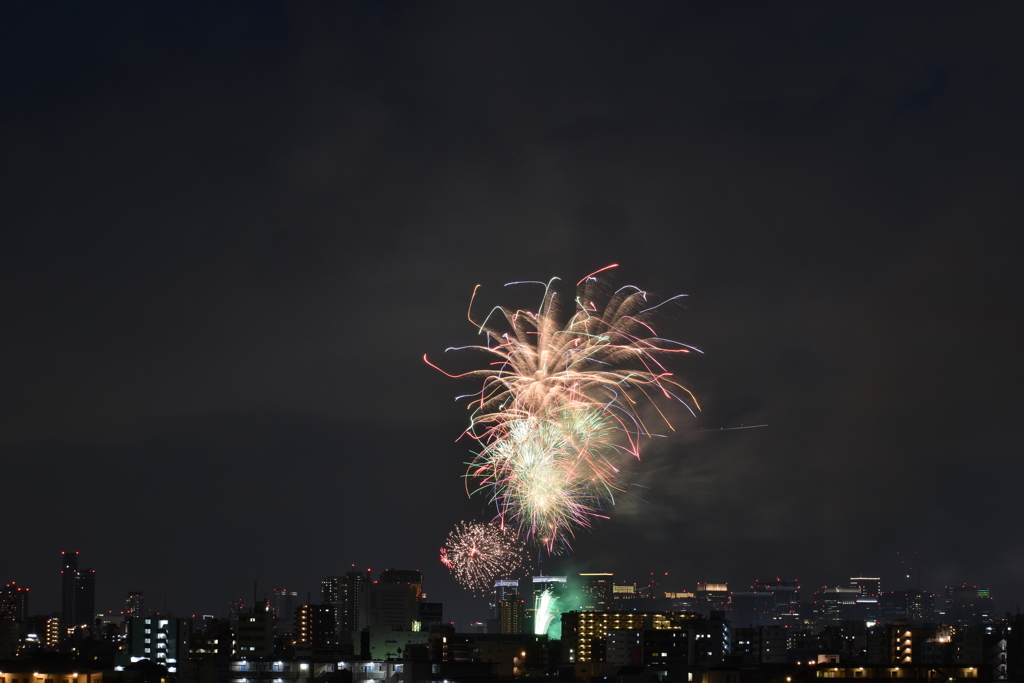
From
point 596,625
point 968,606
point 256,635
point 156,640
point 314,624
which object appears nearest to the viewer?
point 256,635

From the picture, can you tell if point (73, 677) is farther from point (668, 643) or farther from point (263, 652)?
point (668, 643)

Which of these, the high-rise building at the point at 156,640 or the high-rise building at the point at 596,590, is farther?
the high-rise building at the point at 596,590

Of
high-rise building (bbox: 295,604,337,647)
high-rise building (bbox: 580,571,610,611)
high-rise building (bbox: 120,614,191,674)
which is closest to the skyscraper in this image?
high-rise building (bbox: 580,571,610,611)

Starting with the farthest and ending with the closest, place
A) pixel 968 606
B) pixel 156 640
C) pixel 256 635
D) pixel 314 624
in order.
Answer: pixel 968 606, pixel 314 624, pixel 156 640, pixel 256 635

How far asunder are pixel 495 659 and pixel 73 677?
27.7m

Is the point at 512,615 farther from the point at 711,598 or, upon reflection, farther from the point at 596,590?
the point at 711,598

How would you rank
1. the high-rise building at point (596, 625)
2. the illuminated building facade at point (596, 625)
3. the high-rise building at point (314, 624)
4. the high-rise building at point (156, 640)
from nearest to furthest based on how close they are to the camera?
the high-rise building at point (156, 640) < the high-rise building at point (596, 625) < the illuminated building facade at point (596, 625) < the high-rise building at point (314, 624)

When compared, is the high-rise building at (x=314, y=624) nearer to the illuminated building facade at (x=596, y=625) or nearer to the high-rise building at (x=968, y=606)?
the illuminated building facade at (x=596, y=625)

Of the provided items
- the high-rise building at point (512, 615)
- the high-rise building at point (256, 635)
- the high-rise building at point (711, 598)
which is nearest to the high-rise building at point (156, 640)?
the high-rise building at point (256, 635)

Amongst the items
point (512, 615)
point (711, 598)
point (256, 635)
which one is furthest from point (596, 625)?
point (711, 598)

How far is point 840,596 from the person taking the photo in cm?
17612

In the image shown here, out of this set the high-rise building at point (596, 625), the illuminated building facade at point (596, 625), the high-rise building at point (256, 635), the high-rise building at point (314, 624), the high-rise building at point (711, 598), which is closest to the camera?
the high-rise building at point (256, 635)

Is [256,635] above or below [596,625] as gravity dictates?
above

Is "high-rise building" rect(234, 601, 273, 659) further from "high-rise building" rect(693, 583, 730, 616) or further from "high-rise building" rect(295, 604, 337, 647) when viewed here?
"high-rise building" rect(693, 583, 730, 616)
